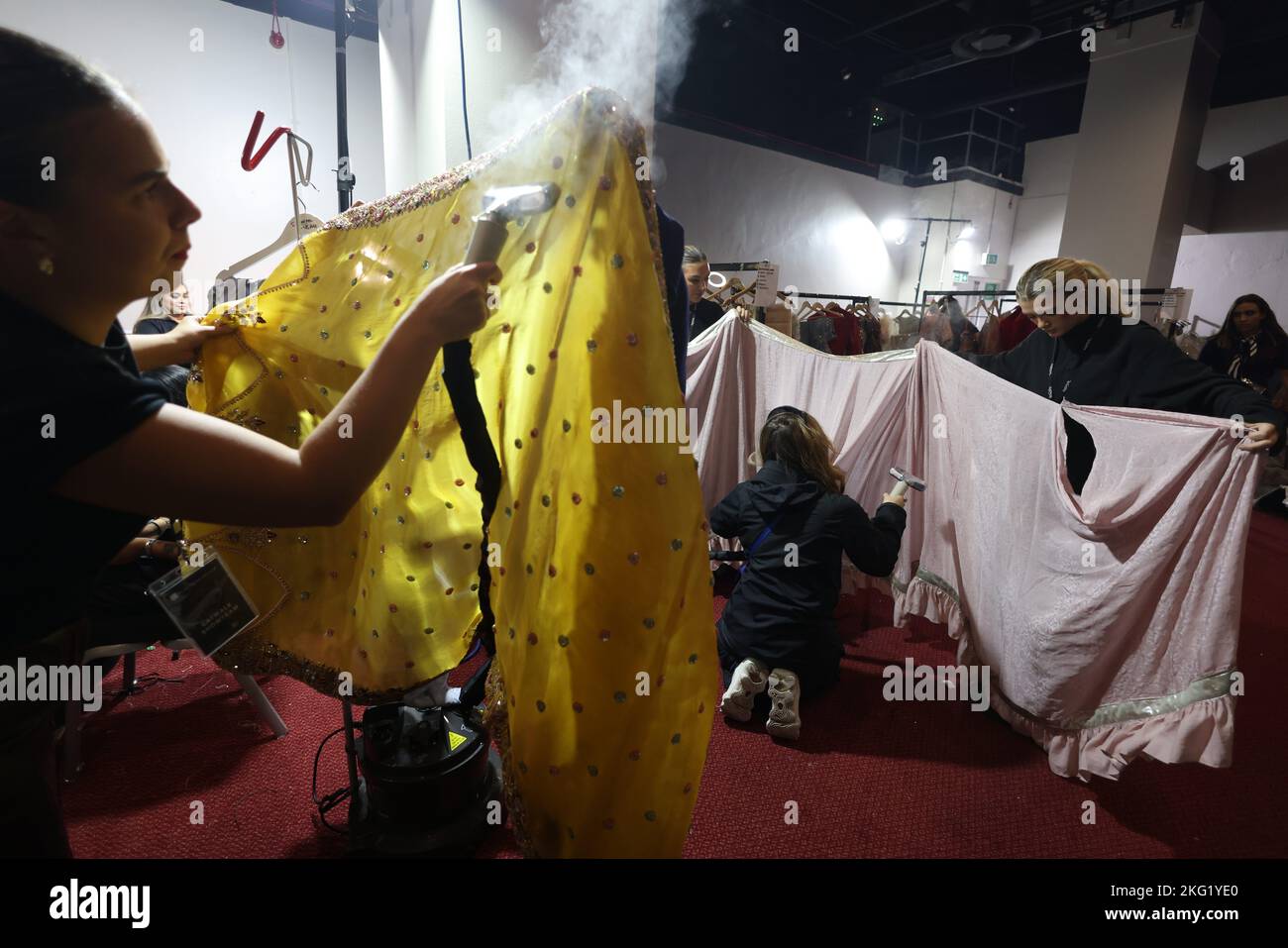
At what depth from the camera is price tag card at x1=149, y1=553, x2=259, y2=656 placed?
1135 mm

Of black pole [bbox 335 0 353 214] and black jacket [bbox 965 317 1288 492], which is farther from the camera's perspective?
black jacket [bbox 965 317 1288 492]

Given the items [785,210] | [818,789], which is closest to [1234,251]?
[785,210]

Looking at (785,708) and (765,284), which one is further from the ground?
(765,284)

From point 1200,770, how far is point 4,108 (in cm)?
314

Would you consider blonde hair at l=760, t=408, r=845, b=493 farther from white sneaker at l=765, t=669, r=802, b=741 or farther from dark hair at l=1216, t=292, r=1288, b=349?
dark hair at l=1216, t=292, r=1288, b=349

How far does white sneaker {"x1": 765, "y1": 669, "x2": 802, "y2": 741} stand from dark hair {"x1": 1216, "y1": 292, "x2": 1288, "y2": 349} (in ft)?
14.6

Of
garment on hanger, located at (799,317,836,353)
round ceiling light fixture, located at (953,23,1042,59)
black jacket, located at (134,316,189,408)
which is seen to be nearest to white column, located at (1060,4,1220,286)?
round ceiling light fixture, located at (953,23,1042,59)

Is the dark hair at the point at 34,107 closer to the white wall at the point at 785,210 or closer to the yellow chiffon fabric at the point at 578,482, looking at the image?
the yellow chiffon fabric at the point at 578,482

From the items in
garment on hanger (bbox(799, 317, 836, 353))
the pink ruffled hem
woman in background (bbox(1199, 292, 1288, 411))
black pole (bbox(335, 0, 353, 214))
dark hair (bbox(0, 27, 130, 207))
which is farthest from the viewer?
garment on hanger (bbox(799, 317, 836, 353))

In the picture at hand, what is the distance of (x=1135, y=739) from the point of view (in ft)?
5.89

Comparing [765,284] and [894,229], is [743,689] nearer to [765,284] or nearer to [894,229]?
[765,284]

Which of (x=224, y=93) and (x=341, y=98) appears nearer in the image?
(x=341, y=98)

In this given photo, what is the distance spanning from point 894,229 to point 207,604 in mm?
10103

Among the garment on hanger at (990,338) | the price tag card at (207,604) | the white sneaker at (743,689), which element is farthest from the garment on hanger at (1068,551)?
the garment on hanger at (990,338)
